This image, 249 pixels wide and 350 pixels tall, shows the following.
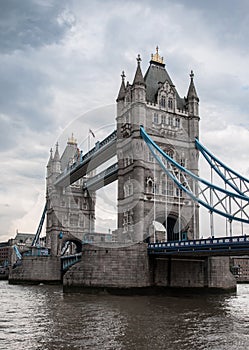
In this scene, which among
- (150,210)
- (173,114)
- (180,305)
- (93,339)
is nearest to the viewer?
(93,339)

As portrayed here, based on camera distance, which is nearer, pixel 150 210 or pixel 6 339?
pixel 6 339

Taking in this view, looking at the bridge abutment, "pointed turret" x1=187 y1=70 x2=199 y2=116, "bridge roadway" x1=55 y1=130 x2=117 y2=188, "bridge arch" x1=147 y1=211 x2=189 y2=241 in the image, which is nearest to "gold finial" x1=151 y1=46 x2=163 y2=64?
"pointed turret" x1=187 y1=70 x2=199 y2=116

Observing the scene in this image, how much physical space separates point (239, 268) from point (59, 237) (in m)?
44.5

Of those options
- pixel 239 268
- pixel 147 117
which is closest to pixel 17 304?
pixel 147 117

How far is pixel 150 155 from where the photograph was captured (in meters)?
40.4

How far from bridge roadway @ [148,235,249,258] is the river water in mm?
3478

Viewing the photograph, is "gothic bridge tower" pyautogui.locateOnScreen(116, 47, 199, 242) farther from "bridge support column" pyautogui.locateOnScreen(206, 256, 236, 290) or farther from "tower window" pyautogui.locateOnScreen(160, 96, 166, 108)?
"bridge support column" pyautogui.locateOnScreen(206, 256, 236, 290)

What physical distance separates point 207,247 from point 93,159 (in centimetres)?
2584

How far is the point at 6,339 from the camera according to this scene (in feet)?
53.1

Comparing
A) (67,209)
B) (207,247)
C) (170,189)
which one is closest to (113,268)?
(207,247)

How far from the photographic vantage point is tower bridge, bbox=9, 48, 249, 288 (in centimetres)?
3384

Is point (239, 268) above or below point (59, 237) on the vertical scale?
below

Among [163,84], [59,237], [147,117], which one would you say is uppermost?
[163,84]

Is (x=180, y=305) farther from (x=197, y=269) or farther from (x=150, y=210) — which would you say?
(x=150, y=210)
